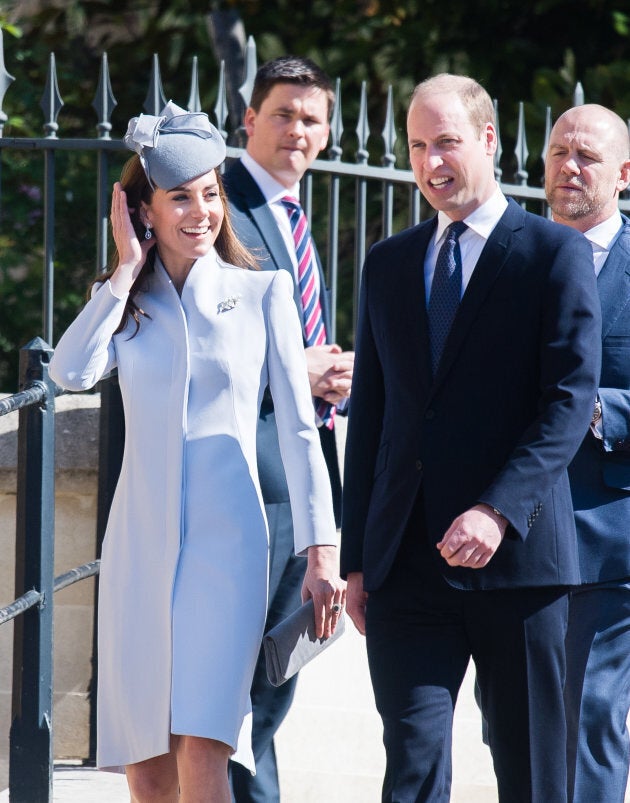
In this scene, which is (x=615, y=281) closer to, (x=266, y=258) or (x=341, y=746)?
(x=266, y=258)

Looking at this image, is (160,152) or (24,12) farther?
(24,12)

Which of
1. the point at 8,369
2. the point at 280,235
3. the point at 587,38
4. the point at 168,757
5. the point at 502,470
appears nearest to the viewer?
the point at 502,470

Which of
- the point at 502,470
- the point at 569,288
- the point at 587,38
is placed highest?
the point at 587,38

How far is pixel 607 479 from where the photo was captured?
3484 millimetres

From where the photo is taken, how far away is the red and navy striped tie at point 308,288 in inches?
156

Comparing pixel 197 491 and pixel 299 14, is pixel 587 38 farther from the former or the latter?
pixel 197 491

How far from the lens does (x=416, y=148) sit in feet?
10.3

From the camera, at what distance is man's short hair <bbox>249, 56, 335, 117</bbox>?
162 inches

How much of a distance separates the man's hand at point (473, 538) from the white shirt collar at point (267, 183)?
1.44m

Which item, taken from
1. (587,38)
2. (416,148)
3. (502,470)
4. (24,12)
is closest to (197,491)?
(502,470)

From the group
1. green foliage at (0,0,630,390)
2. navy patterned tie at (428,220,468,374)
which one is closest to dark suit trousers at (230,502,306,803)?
navy patterned tie at (428,220,468,374)

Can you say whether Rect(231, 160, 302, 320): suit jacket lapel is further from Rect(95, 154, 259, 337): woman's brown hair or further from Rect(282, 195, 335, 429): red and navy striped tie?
Rect(95, 154, 259, 337): woman's brown hair

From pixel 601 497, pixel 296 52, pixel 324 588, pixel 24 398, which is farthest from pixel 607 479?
pixel 296 52

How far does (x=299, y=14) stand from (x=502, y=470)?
645 centimetres
